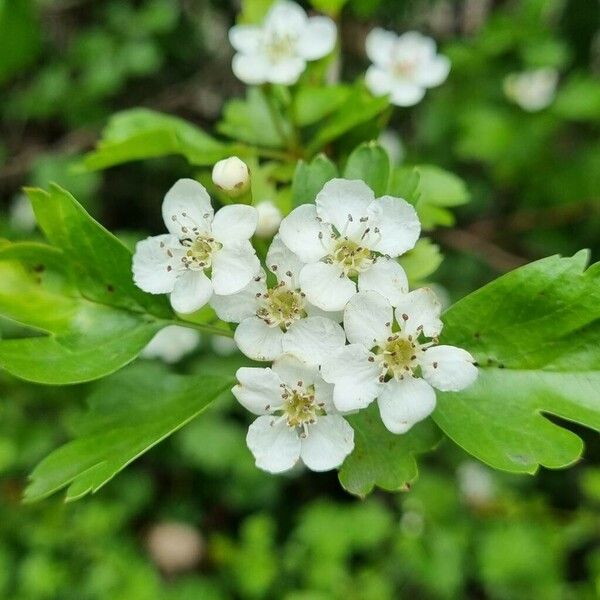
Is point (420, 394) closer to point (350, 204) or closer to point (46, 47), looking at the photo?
point (350, 204)

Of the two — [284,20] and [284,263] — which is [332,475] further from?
[284,263]

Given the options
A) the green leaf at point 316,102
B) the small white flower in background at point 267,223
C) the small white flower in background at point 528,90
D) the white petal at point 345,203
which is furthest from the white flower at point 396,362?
the small white flower in background at point 528,90

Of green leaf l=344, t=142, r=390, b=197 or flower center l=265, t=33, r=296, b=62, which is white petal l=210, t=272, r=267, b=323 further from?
flower center l=265, t=33, r=296, b=62

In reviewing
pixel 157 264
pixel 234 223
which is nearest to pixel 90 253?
pixel 157 264

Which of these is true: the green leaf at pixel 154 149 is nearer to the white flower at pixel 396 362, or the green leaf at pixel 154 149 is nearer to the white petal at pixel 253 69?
the white petal at pixel 253 69

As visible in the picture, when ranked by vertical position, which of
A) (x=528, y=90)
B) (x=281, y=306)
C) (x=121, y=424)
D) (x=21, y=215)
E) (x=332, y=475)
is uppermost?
(x=281, y=306)

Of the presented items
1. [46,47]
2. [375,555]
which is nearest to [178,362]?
[375,555]

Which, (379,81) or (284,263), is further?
(379,81)
